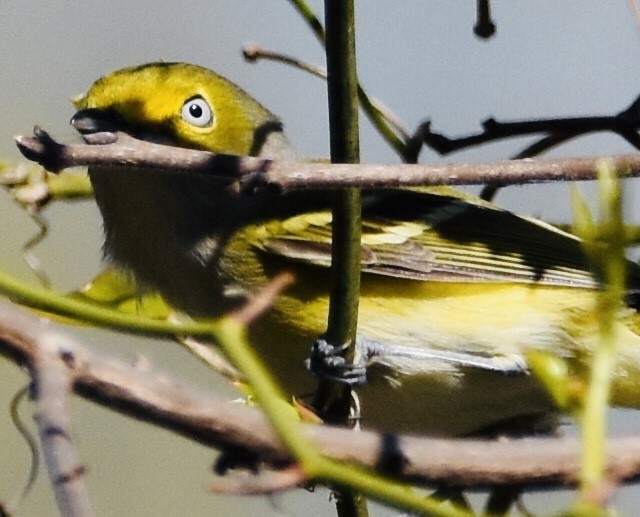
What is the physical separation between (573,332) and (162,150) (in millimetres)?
1737

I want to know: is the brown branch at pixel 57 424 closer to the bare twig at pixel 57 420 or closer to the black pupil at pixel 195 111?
the bare twig at pixel 57 420

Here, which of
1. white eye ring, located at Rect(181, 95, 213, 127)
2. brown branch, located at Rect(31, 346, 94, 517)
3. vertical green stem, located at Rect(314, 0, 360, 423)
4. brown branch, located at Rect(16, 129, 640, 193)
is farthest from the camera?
white eye ring, located at Rect(181, 95, 213, 127)

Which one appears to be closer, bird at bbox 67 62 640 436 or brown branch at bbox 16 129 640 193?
brown branch at bbox 16 129 640 193

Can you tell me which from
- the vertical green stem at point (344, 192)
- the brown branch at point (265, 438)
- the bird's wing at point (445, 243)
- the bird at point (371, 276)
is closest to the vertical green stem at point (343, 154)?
the vertical green stem at point (344, 192)

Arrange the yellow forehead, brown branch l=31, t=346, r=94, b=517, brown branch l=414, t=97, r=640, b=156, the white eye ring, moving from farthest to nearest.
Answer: the white eye ring, the yellow forehead, brown branch l=414, t=97, r=640, b=156, brown branch l=31, t=346, r=94, b=517

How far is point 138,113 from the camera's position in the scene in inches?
89.7

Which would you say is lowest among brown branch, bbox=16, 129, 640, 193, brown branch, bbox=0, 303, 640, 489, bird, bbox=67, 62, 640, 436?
bird, bbox=67, 62, 640, 436

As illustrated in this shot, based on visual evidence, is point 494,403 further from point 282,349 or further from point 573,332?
point 282,349

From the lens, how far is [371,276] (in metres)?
2.46

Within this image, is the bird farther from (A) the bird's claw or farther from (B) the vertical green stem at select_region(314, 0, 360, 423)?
(B) the vertical green stem at select_region(314, 0, 360, 423)

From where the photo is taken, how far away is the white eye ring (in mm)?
2377

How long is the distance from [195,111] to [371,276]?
55cm

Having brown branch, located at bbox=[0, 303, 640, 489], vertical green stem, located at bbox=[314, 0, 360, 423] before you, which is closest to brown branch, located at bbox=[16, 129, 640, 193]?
vertical green stem, located at bbox=[314, 0, 360, 423]

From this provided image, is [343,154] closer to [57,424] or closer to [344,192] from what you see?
[344,192]
